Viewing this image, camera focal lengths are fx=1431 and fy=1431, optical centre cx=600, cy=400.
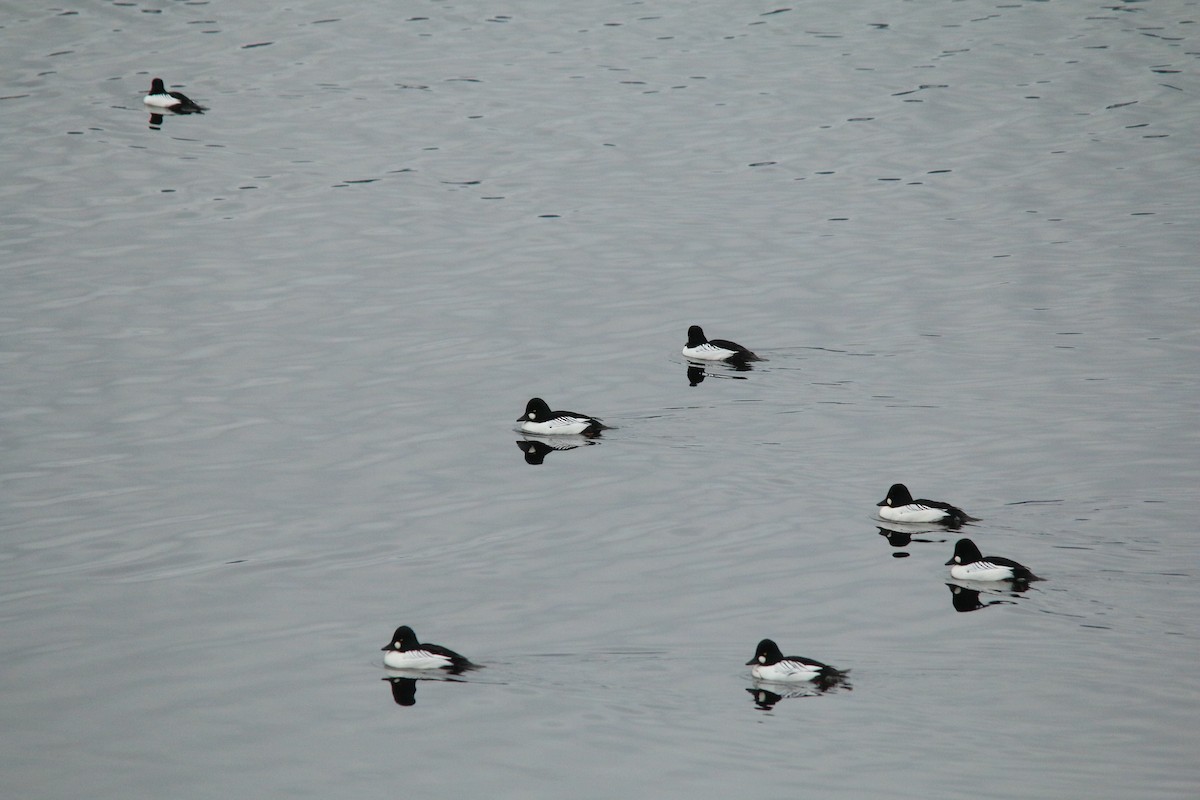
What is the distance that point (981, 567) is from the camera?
17438 mm

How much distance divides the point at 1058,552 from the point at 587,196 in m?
21.9

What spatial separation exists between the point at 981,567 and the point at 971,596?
375 millimetres

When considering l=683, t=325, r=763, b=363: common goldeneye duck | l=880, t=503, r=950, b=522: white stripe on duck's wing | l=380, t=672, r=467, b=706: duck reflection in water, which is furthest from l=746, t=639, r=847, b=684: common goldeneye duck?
l=683, t=325, r=763, b=363: common goldeneye duck

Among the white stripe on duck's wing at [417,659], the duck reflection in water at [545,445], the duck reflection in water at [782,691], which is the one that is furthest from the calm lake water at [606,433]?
the white stripe on duck's wing at [417,659]

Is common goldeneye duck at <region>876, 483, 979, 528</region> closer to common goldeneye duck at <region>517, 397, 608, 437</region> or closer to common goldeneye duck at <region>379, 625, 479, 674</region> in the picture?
common goldeneye duck at <region>517, 397, 608, 437</region>

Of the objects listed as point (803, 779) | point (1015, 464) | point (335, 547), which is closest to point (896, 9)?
point (1015, 464)

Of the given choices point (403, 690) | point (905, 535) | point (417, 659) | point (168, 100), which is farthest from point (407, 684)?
point (168, 100)

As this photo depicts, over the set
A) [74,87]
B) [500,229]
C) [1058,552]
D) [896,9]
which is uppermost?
[896,9]

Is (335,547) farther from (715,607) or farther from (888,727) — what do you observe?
(888,727)

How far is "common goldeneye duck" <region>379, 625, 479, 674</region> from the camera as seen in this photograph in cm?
1560

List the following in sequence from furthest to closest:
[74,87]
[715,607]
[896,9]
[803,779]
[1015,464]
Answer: [896,9] < [74,87] < [1015,464] < [715,607] < [803,779]

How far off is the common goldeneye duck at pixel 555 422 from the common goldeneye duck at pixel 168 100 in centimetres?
2535

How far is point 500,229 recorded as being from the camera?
3544cm

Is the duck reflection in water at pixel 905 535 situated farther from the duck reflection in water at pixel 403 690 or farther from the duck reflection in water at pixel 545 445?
the duck reflection in water at pixel 403 690
